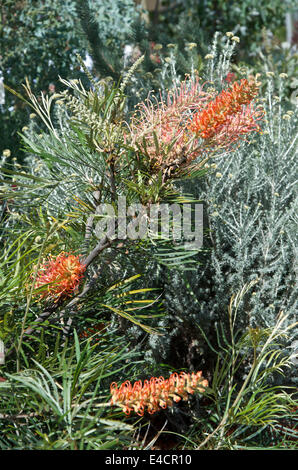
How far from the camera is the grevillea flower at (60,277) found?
689 millimetres

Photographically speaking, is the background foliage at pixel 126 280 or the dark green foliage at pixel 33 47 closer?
the background foliage at pixel 126 280

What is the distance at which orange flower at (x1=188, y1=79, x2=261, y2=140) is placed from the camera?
609mm

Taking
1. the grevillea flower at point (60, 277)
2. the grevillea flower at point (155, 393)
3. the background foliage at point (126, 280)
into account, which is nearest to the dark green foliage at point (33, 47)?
the background foliage at point (126, 280)

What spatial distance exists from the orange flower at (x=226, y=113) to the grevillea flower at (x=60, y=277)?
24cm

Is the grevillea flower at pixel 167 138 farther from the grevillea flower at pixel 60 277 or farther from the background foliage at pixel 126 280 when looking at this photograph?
the grevillea flower at pixel 60 277

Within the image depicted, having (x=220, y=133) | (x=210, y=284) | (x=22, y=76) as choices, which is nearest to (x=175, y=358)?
(x=210, y=284)

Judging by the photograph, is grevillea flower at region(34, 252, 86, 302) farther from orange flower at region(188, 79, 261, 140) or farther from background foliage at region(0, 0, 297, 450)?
orange flower at region(188, 79, 261, 140)

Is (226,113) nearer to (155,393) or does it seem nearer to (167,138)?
(167,138)

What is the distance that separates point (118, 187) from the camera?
2.44ft

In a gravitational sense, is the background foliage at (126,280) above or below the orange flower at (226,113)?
below

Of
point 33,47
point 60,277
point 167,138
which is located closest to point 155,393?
point 60,277

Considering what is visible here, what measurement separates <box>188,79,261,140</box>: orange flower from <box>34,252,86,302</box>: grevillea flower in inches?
9.3
